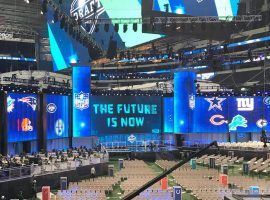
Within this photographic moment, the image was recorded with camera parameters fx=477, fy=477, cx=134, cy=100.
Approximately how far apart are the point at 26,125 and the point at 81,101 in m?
6.35

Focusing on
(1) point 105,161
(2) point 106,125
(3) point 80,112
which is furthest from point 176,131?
(1) point 105,161

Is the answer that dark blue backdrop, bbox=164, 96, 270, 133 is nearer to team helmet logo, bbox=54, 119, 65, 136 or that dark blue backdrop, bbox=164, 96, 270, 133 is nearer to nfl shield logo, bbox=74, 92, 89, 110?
nfl shield logo, bbox=74, 92, 89, 110

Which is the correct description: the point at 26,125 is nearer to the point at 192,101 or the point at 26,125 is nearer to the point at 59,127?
the point at 59,127

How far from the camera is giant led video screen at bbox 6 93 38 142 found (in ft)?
108

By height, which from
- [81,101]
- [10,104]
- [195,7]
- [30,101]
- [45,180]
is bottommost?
[45,180]

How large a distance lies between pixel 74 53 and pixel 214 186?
20560 mm

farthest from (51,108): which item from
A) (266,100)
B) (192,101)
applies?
(266,100)

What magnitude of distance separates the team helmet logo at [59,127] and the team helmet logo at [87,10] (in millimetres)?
9387

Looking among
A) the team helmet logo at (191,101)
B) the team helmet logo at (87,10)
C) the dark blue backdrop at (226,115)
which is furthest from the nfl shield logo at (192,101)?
the team helmet logo at (87,10)

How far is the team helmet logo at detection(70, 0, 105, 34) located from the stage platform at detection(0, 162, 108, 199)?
32.5 ft

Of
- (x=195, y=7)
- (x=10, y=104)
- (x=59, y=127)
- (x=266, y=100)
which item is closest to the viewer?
(x=10, y=104)

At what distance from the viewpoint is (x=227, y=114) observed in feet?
155

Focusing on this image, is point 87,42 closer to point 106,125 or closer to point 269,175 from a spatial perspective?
point 106,125

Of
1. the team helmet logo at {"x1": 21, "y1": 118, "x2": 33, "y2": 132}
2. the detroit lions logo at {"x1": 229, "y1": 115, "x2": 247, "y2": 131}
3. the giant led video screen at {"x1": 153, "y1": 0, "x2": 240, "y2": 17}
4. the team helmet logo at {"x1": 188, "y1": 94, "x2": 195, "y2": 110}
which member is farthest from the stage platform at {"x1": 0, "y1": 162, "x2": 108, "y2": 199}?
the detroit lions logo at {"x1": 229, "y1": 115, "x2": 247, "y2": 131}
